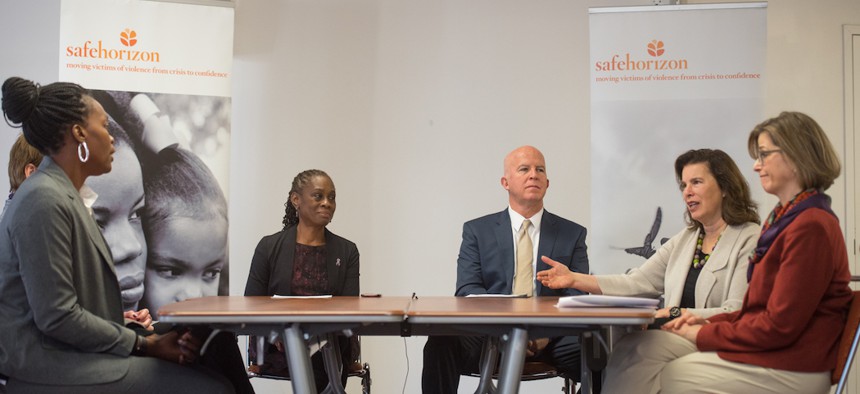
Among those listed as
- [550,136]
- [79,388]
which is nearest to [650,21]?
[550,136]

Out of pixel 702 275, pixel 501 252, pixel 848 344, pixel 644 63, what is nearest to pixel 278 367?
pixel 501 252

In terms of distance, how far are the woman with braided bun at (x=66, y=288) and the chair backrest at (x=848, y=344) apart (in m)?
1.80

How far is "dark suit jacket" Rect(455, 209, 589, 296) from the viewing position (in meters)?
4.20

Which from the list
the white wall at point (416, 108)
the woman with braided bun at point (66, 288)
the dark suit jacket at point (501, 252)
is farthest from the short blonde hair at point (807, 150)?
the white wall at point (416, 108)

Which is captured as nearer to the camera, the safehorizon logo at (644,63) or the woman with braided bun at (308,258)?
the woman with braided bun at (308,258)

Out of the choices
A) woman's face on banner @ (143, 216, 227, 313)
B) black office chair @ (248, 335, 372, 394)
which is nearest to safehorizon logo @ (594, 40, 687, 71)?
black office chair @ (248, 335, 372, 394)

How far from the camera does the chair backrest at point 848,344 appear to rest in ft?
8.24

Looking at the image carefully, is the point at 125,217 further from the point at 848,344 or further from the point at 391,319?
the point at 848,344

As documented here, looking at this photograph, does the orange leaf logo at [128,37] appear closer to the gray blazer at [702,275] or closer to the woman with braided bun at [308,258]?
the woman with braided bun at [308,258]

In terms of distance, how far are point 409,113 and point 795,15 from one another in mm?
2601

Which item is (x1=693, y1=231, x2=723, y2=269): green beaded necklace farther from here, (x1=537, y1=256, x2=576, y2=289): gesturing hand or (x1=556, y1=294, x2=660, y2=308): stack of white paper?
(x1=556, y1=294, x2=660, y2=308): stack of white paper

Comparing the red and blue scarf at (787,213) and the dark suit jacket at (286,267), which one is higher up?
the red and blue scarf at (787,213)

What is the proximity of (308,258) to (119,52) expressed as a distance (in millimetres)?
1628

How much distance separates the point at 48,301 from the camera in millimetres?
2348
